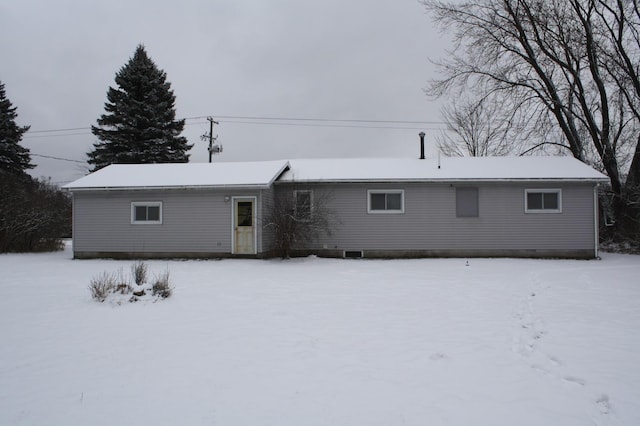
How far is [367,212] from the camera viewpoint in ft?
50.3

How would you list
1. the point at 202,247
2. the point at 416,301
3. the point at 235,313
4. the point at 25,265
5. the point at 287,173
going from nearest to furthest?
the point at 235,313
the point at 416,301
the point at 25,265
the point at 202,247
the point at 287,173

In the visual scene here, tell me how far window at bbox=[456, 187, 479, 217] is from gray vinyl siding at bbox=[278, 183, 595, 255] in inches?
6.1

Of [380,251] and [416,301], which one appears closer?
[416,301]

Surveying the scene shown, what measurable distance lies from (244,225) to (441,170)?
7.90 m

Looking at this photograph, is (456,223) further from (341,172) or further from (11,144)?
(11,144)

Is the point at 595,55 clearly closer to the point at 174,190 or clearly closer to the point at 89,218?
the point at 174,190

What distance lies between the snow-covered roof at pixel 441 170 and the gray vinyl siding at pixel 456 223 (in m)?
0.39

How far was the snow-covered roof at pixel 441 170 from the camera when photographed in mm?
14852

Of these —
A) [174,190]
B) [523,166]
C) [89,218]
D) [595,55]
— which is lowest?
[89,218]

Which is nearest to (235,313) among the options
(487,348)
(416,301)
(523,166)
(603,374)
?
(416,301)

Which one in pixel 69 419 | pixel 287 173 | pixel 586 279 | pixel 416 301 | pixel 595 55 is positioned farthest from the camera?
pixel 595 55

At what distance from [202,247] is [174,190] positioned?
242cm

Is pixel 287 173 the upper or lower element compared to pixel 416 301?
upper

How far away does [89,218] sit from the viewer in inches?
625
